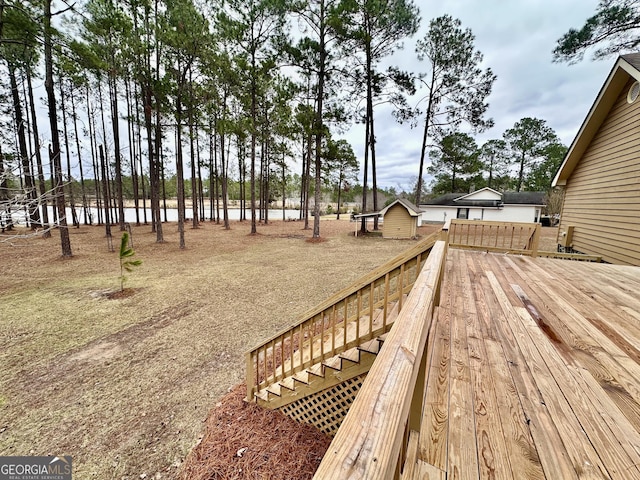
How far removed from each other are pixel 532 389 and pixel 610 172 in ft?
26.8

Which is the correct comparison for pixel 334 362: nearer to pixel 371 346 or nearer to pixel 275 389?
pixel 371 346

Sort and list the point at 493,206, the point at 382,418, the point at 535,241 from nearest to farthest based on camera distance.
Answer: the point at 382,418, the point at 535,241, the point at 493,206

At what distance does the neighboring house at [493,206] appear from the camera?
21625 mm

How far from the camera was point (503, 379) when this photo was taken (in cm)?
167

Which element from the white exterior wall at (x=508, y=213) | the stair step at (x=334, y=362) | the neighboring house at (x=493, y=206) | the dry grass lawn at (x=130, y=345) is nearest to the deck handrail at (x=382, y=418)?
the stair step at (x=334, y=362)

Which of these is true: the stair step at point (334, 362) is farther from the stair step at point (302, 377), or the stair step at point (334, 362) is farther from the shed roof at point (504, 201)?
the shed roof at point (504, 201)

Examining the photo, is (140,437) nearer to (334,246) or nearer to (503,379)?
(503,379)

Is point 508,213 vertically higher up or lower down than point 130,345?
Answer: higher up

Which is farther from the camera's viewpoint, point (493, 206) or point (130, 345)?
point (493, 206)

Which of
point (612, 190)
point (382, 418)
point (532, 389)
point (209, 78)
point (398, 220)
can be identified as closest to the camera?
point (382, 418)

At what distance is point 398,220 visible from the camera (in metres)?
15.3

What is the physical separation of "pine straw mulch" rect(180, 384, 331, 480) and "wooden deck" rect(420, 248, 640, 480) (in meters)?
1.65

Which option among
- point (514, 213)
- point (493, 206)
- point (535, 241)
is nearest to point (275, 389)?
point (535, 241)

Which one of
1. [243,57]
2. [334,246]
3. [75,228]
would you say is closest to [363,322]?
[334,246]
